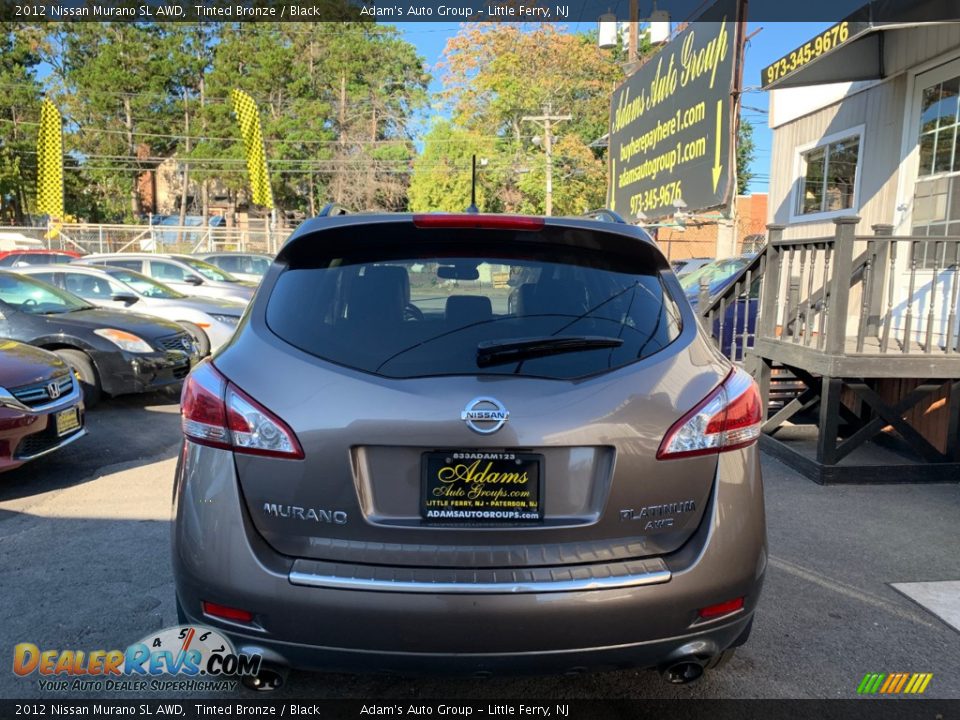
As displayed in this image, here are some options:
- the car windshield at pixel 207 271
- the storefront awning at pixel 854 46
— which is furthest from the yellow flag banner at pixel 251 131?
the storefront awning at pixel 854 46

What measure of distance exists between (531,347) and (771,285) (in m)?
5.07

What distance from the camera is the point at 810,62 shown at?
6.99 meters

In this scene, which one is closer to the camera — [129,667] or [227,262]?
[129,667]

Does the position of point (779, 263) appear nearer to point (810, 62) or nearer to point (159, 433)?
point (810, 62)

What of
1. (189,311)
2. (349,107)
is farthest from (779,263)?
(349,107)

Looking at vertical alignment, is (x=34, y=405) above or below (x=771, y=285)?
below

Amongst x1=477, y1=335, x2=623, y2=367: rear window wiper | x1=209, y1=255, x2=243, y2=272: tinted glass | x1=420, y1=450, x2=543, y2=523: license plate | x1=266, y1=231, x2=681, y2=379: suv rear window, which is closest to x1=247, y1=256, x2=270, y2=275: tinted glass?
x1=209, y1=255, x2=243, y2=272: tinted glass

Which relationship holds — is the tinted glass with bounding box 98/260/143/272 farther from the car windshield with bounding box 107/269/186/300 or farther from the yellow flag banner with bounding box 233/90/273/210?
the yellow flag banner with bounding box 233/90/273/210

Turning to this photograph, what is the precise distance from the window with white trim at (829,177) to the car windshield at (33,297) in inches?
370

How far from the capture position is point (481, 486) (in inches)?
80.4

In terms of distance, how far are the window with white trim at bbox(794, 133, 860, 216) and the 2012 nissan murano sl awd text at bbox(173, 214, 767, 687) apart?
25.6ft

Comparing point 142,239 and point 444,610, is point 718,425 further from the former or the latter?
point 142,239

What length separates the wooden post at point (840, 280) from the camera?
17.3 feet

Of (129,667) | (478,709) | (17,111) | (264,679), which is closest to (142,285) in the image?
(129,667)
